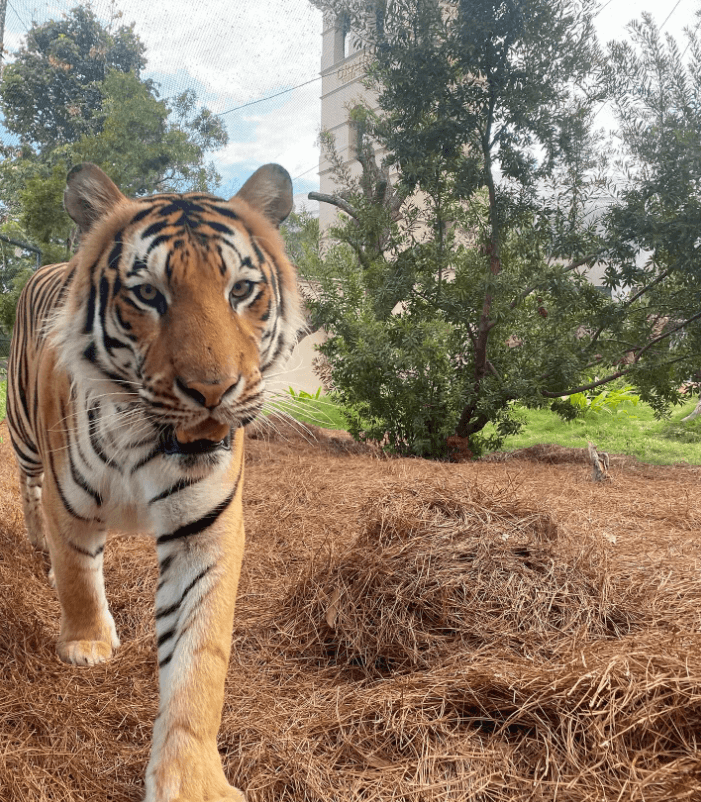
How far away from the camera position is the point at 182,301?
146cm

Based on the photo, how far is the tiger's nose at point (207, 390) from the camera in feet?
4.43

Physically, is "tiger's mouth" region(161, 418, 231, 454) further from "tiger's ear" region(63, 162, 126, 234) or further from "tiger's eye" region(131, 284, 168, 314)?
"tiger's ear" region(63, 162, 126, 234)

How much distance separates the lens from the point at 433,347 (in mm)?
6191

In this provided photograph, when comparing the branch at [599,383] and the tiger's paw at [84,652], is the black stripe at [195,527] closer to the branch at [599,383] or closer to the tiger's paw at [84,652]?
the tiger's paw at [84,652]

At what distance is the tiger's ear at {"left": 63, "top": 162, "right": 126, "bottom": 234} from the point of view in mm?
1713

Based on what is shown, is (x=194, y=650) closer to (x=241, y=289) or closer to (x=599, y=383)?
(x=241, y=289)

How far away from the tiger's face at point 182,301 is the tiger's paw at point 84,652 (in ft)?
3.08

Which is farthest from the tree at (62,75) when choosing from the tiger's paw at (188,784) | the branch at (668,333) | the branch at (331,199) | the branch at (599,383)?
the tiger's paw at (188,784)

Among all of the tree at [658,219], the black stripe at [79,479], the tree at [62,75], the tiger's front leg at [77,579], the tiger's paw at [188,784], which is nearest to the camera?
the tiger's paw at [188,784]

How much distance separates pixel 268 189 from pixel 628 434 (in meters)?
7.73

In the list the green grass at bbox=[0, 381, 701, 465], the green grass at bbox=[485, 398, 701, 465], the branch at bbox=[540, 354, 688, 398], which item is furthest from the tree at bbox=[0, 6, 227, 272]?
the green grass at bbox=[485, 398, 701, 465]

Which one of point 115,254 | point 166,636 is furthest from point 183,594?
point 115,254

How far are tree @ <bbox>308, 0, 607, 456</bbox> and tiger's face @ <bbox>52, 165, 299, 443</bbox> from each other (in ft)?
14.4

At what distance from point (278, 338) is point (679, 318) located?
533 cm
